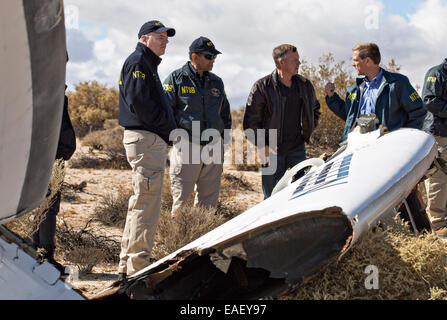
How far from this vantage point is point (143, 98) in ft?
14.9

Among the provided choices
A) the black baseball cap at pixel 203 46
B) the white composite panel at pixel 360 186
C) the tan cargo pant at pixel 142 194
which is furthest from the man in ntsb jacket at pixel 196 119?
the white composite panel at pixel 360 186

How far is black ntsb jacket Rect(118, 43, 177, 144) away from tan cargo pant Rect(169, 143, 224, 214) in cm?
89

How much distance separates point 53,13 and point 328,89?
14.3 feet

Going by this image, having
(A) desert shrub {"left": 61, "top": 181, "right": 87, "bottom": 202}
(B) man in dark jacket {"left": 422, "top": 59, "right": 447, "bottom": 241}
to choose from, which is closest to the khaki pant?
(B) man in dark jacket {"left": 422, "top": 59, "right": 447, "bottom": 241}

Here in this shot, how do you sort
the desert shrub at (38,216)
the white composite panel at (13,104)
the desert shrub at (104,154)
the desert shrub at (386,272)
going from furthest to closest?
the desert shrub at (104,154) < the desert shrub at (38,216) < the desert shrub at (386,272) < the white composite panel at (13,104)

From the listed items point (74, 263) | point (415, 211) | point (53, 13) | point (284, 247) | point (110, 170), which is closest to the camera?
point (53, 13)

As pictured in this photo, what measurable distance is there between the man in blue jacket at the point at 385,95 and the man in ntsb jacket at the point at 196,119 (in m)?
1.56

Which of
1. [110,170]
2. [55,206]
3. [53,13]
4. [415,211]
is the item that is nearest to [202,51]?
[55,206]

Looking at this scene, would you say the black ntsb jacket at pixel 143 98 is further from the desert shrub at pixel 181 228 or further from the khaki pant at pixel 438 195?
the khaki pant at pixel 438 195

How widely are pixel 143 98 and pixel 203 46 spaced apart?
1.47 m

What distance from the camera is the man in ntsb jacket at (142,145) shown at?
457 cm

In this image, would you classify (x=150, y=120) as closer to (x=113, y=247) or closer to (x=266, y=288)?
(x=113, y=247)

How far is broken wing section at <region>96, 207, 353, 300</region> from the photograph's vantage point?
8.07 feet

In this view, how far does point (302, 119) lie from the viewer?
6.03 metres
